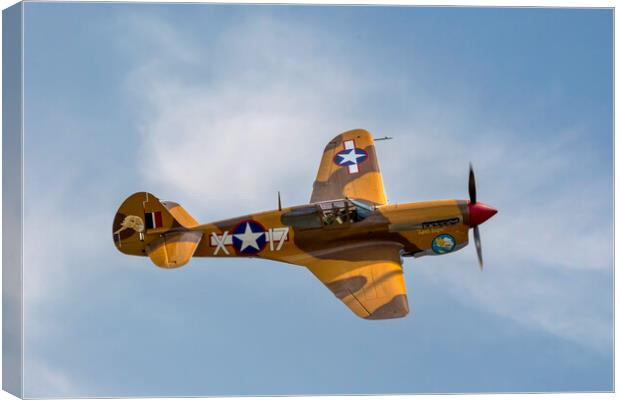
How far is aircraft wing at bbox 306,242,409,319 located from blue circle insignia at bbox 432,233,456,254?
618 mm

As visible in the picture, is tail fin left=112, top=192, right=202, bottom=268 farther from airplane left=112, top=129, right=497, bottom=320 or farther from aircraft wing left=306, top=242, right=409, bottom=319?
aircraft wing left=306, top=242, right=409, bottom=319

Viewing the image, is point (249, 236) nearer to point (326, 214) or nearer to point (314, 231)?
point (314, 231)

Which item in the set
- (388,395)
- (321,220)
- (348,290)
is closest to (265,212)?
(321,220)

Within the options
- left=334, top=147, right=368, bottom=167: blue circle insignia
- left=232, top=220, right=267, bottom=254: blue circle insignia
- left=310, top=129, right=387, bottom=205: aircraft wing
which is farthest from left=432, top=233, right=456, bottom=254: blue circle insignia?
left=232, top=220, right=267, bottom=254: blue circle insignia

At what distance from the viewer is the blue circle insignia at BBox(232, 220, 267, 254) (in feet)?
55.1

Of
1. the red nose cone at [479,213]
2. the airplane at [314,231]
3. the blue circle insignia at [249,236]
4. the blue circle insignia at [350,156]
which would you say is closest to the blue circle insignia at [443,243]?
the airplane at [314,231]

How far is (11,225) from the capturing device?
14.2 m

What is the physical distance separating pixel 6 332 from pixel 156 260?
2.60 m

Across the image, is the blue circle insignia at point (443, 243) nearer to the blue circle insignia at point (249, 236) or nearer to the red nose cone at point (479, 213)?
the red nose cone at point (479, 213)

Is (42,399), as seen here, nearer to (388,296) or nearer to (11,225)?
(11,225)

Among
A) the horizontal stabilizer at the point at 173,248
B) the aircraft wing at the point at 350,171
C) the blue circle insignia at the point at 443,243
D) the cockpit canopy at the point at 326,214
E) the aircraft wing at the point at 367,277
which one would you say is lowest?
the aircraft wing at the point at 367,277

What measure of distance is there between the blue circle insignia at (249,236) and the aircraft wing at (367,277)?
855 millimetres

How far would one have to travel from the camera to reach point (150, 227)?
16.8 metres

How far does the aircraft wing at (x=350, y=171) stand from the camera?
59.4ft
